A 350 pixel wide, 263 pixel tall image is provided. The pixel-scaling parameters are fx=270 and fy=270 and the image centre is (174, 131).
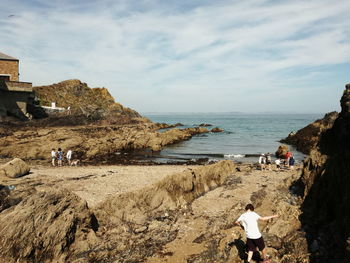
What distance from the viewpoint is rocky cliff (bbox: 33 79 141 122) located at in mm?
76188

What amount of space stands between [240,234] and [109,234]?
5630 millimetres

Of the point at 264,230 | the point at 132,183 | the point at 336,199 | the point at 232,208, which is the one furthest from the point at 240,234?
the point at 132,183

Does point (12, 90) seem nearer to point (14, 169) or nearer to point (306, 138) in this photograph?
point (14, 169)

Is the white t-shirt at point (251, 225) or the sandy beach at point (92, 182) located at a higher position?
the white t-shirt at point (251, 225)

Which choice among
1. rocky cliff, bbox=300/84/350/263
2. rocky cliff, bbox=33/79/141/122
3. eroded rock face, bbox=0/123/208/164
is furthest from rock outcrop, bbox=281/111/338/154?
rocky cliff, bbox=33/79/141/122

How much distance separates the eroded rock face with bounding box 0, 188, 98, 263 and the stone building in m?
41.0

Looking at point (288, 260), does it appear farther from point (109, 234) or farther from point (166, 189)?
point (166, 189)

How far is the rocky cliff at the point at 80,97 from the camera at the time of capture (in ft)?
250

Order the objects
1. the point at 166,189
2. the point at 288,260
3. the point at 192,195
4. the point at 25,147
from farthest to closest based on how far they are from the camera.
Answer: the point at 25,147 < the point at 192,195 < the point at 166,189 < the point at 288,260

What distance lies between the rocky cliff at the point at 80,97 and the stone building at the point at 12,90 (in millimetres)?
19305

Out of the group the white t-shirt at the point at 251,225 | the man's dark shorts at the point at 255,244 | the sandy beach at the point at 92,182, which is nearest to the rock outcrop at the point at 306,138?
the sandy beach at the point at 92,182

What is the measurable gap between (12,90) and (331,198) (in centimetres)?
5057

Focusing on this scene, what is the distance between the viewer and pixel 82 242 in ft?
A: 35.3

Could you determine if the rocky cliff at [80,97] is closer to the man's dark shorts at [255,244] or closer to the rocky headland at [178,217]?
the rocky headland at [178,217]
